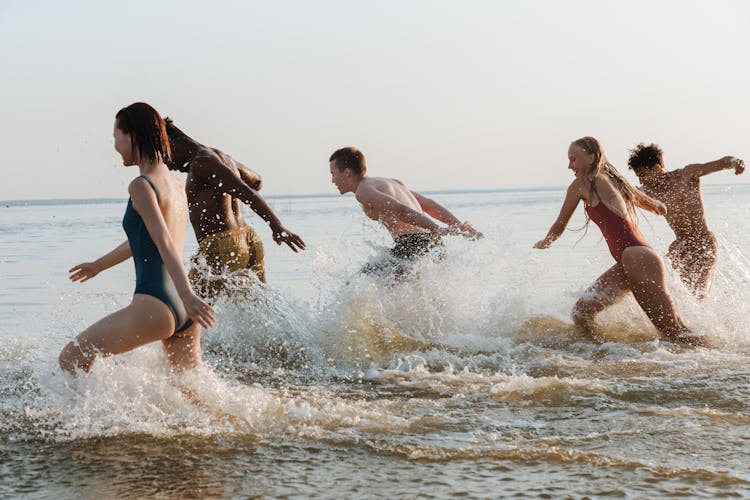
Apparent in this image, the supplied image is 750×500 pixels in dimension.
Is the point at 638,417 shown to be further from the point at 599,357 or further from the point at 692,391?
the point at 599,357

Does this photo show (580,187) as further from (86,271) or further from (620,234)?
(86,271)

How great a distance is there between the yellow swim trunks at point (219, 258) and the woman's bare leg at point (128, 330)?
2.95 meters

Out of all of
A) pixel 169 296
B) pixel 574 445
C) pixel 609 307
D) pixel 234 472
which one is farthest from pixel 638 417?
pixel 609 307

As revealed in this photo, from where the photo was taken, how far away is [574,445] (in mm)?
4395

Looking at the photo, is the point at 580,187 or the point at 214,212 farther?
the point at 580,187

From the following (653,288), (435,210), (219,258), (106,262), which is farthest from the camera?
(435,210)

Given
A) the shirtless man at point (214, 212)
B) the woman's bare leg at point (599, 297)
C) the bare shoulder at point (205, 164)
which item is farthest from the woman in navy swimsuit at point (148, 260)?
the woman's bare leg at point (599, 297)

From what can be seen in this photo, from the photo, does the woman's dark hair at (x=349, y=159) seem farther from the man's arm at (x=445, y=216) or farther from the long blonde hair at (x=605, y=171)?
the long blonde hair at (x=605, y=171)

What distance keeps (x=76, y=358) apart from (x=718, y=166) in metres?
6.65

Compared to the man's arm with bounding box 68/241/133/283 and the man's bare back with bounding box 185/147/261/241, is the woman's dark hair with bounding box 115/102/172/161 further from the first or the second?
the man's bare back with bounding box 185/147/261/241

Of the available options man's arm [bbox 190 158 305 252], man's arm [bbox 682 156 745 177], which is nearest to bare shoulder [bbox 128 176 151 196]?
man's arm [bbox 190 158 305 252]

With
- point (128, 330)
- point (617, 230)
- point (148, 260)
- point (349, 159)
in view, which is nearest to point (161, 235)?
point (148, 260)

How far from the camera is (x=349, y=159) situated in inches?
319

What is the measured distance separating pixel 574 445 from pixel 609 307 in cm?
404
